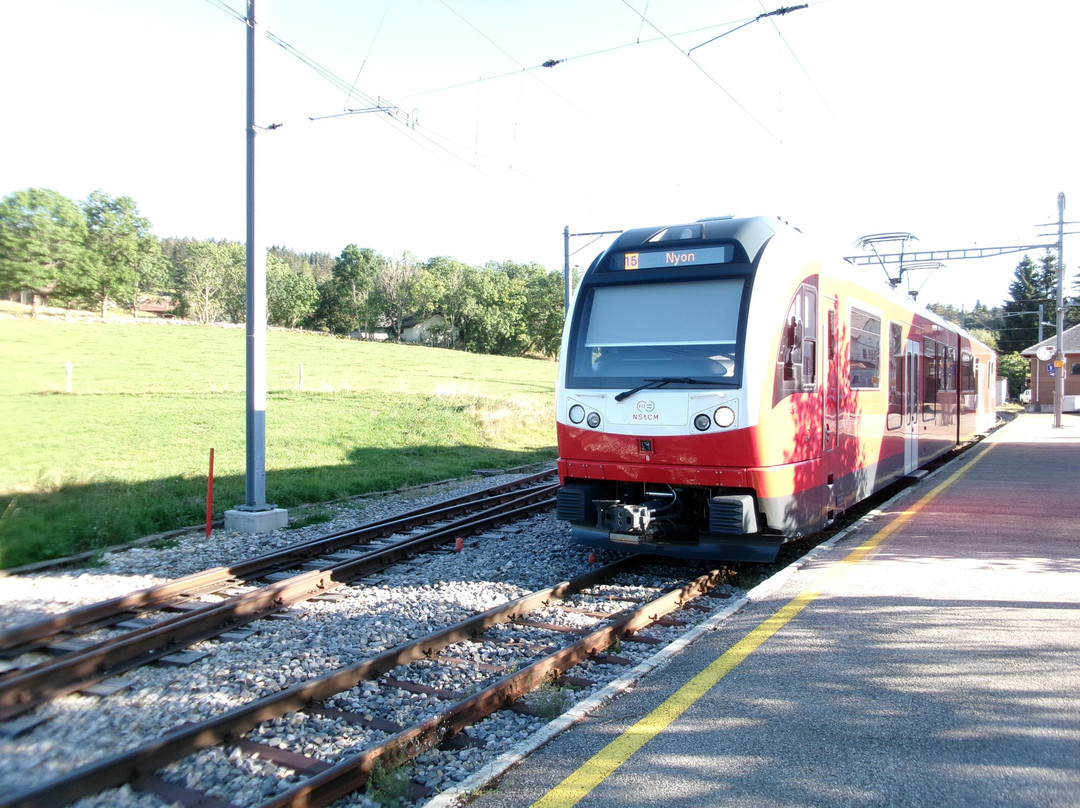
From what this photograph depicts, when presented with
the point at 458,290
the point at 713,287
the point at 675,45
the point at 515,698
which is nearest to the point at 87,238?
the point at 675,45

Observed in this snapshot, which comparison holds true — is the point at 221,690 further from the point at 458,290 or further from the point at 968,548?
the point at 458,290

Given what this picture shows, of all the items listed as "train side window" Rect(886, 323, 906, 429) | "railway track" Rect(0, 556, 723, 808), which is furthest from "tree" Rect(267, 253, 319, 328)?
"railway track" Rect(0, 556, 723, 808)

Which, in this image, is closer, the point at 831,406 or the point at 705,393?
Result: the point at 705,393

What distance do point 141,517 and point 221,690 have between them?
6293 mm

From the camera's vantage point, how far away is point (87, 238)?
1287 cm

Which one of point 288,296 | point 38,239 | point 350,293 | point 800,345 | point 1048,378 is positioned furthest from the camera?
point 350,293

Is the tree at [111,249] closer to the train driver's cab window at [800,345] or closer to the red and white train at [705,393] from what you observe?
the red and white train at [705,393]

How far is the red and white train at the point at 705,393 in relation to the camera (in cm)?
691

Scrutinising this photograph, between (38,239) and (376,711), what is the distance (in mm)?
10327

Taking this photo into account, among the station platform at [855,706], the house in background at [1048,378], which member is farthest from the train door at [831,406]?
the house in background at [1048,378]

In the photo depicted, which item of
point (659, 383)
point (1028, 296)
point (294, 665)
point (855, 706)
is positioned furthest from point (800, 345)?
point (1028, 296)

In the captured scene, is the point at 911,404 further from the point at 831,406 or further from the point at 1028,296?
the point at 1028,296

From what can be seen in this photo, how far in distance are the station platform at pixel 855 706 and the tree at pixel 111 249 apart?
12.3 meters

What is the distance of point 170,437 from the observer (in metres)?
18.2
